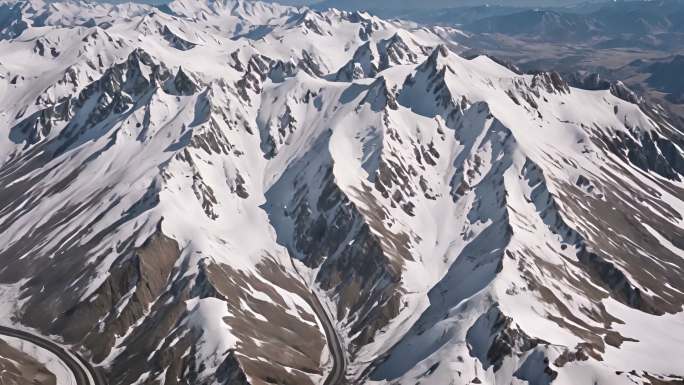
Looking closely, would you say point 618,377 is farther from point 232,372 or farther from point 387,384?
point 232,372

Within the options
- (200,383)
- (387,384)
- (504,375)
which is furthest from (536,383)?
(200,383)

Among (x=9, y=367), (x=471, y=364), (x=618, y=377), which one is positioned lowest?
(x=9, y=367)

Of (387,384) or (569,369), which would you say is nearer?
(569,369)

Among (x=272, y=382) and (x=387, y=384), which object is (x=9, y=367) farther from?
(x=387, y=384)

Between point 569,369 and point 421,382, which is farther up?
point 569,369

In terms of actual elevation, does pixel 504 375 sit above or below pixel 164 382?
above

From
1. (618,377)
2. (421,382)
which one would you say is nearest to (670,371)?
(618,377)

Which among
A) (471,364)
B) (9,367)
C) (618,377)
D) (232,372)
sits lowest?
(9,367)

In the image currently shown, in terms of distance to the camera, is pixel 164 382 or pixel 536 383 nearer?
pixel 536 383
